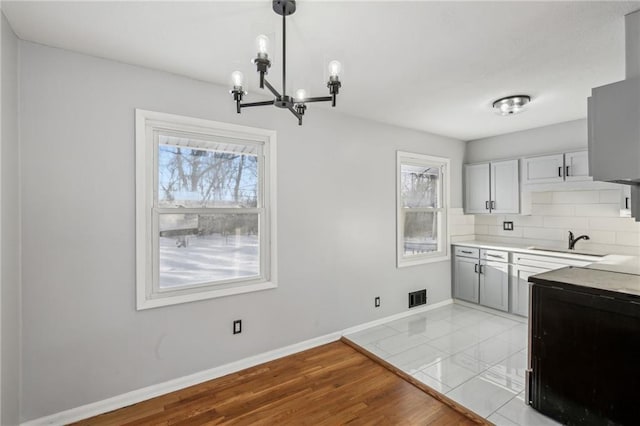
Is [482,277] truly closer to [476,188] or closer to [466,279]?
[466,279]

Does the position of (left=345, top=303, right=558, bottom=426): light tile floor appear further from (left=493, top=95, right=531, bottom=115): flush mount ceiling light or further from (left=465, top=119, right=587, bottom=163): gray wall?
(left=493, top=95, right=531, bottom=115): flush mount ceiling light

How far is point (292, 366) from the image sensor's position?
278 centimetres

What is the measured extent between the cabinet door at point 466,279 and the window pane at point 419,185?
95 cm

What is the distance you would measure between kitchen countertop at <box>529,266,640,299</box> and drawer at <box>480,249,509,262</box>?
62.1 inches

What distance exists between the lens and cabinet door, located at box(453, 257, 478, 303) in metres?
4.26

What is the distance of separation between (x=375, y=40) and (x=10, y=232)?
2536 mm

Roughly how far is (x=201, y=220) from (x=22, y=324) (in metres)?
1.30

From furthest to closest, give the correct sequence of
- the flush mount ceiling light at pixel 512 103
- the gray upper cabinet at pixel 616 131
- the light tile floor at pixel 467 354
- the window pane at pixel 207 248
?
the flush mount ceiling light at pixel 512 103
the window pane at pixel 207 248
the light tile floor at pixel 467 354
the gray upper cabinet at pixel 616 131

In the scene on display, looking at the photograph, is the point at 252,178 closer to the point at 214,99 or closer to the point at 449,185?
the point at 214,99

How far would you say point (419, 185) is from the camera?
4.33 metres

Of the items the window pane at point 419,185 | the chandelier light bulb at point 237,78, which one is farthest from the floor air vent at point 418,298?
the chandelier light bulb at point 237,78

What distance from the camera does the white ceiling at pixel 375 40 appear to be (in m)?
1.66

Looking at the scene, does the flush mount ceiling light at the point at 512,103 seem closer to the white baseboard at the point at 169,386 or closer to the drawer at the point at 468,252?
the drawer at the point at 468,252

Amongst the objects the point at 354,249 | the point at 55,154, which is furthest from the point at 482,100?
the point at 55,154
